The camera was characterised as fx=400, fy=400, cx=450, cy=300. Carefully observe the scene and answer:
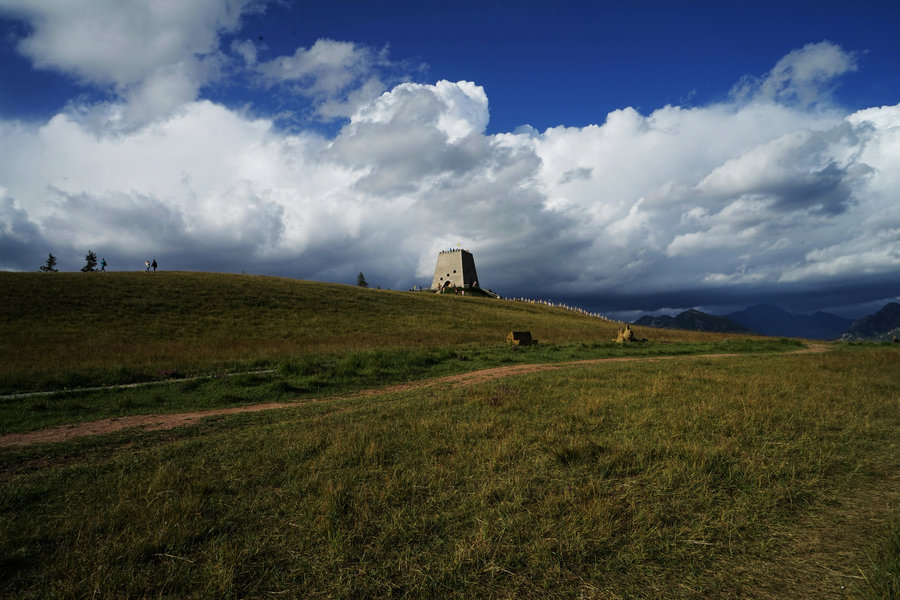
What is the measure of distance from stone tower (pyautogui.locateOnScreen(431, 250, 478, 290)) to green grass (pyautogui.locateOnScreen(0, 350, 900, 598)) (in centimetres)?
10498

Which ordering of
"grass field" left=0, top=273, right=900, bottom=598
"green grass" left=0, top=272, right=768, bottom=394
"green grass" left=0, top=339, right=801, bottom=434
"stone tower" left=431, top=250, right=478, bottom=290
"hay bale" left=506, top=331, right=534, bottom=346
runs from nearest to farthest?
"grass field" left=0, top=273, right=900, bottom=598, "green grass" left=0, top=339, right=801, bottom=434, "green grass" left=0, top=272, right=768, bottom=394, "hay bale" left=506, top=331, right=534, bottom=346, "stone tower" left=431, top=250, right=478, bottom=290

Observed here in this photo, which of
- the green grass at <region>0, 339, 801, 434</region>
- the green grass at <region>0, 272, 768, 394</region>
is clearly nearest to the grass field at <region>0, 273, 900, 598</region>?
the green grass at <region>0, 339, 801, 434</region>

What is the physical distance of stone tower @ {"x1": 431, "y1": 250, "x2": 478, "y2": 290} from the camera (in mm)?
114688

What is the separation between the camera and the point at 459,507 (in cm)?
505

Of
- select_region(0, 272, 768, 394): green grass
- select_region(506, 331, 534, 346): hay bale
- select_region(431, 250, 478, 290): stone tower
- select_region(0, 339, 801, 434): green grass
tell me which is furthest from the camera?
select_region(431, 250, 478, 290): stone tower

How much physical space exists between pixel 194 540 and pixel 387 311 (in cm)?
4854

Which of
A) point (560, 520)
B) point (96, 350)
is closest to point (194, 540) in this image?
point (560, 520)

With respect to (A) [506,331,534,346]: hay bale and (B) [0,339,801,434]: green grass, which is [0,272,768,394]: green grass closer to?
(A) [506,331,534,346]: hay bale

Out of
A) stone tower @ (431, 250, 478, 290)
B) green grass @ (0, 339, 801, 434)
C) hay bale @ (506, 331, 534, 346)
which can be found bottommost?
green grass @ (0, 339, 801, 434)

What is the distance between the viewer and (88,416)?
11.4m

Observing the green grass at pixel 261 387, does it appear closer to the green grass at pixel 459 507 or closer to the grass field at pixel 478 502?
the grass field at pixel 478 502

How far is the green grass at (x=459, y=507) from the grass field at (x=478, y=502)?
26 millimetres

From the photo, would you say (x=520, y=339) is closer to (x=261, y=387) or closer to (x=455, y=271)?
(x=261, y=387)

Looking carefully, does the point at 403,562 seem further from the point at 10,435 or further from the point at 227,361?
the point at 227,361
